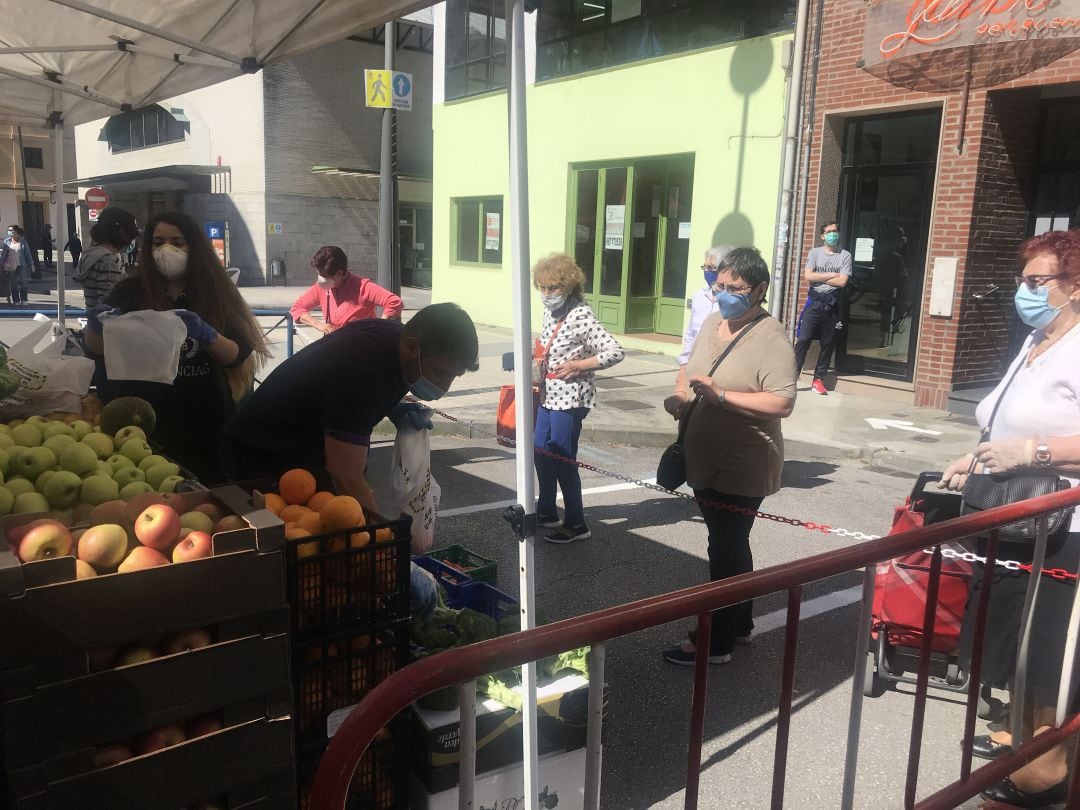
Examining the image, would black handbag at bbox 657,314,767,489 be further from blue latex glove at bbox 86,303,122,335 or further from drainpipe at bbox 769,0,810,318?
drainpipe at bbox 769,0,810,318

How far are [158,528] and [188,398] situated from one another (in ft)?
7.65

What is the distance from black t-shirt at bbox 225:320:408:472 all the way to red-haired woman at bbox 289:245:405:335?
388 cm

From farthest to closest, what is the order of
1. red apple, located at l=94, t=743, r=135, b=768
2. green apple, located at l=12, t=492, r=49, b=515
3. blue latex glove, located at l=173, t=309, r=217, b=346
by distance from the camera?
blue latex glove, located at l=173, t=309, r=217, b=346, green apple, located at l=12, t=492, r=49, b=515, red apple, located at l=94, t=743, r=135, b=768

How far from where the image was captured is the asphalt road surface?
130 inches

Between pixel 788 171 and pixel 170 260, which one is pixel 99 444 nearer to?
pixel 170 260

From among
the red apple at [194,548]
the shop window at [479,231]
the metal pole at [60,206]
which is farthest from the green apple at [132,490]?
the shop window at [479,231]

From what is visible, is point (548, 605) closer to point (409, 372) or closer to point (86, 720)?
point (409, 372)

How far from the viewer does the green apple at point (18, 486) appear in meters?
→ 2.25

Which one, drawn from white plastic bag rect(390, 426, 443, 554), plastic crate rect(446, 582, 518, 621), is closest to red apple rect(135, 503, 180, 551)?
white plastic bag rect(390, 426, 443, 554)

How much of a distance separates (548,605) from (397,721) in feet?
7.35

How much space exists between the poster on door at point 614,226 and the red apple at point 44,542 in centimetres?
1326

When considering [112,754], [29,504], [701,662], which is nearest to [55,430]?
[29,504]

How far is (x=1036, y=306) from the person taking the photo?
10.7ft

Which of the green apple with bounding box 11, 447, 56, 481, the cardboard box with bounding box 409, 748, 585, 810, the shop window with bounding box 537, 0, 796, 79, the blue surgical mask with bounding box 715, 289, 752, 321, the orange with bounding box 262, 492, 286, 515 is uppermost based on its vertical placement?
the shop window with bounding box 537, 0, 796, 79
